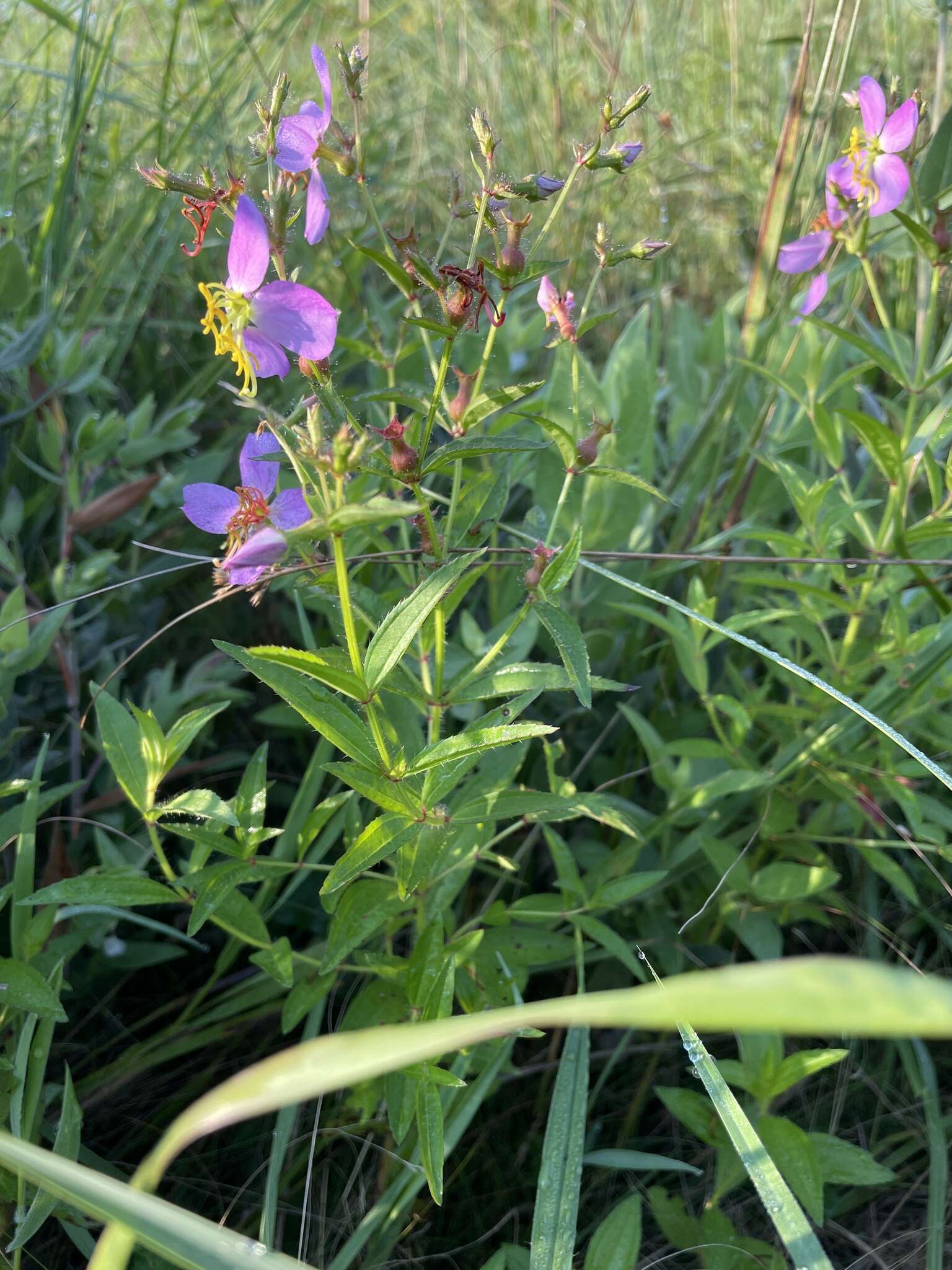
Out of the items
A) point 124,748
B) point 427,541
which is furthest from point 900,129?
point 124,748

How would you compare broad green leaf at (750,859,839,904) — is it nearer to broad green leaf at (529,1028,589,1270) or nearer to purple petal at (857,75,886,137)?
broad green leaf at (529,1028,589,1270)

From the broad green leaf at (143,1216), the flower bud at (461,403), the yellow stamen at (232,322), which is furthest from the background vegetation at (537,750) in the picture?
the broad green leaf at (143,1216)

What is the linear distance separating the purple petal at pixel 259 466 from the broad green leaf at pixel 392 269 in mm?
166

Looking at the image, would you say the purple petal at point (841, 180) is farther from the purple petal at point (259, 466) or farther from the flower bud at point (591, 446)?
the purple petal at point (259, 466)

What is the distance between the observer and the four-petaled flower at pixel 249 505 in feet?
2.77

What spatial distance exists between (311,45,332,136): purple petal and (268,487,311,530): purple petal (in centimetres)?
33

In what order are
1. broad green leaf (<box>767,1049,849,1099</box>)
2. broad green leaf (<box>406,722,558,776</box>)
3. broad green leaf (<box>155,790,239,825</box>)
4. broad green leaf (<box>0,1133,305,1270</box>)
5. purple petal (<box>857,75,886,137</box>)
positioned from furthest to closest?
purple petal (<box>857,75,886,137</box>) → broad green leaf (<box>767,1049,849,1099</box>) → broad green leaf (<box>155,790,239,825</box>) → broad green leaf (<box>406,722,558,776</box>) → broad green leaf (<box>0,1133,305,1270</box>)

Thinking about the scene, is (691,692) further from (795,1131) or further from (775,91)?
(775,91)

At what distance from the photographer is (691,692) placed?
5.11 ft

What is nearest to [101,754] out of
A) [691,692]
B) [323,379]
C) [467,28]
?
[323,379]

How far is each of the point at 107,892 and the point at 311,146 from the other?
68cm

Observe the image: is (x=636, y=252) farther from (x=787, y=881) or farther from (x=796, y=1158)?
(x=796, y=1158)

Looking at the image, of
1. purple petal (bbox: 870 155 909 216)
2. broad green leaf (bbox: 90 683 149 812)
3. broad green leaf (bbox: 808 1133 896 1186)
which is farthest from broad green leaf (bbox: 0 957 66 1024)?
purple petal (bbox: 870 155 909 216)

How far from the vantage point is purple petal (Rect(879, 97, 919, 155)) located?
1062mm
